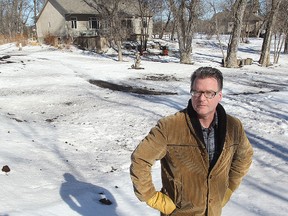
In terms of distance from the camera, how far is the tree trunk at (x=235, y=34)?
2226 cm

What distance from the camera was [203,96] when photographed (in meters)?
2.19

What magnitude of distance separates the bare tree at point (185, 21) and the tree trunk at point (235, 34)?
2.90 m

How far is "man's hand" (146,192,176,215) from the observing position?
2320 millimetres

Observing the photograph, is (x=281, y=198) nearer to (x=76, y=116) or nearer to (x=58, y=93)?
(x=76, y=116)

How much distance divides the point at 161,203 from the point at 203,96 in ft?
2.67

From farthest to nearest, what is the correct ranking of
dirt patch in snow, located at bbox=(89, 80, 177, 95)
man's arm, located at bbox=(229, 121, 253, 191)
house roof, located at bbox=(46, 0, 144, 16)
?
house roof, located at bbox=(46, 0, 144, 16) < dirt patch in snow, located at bbox=(89, 80, 177, 95) < man's arm, located at bbox=(229, 121, 253, 191)

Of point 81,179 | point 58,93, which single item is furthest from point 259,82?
point 81,179

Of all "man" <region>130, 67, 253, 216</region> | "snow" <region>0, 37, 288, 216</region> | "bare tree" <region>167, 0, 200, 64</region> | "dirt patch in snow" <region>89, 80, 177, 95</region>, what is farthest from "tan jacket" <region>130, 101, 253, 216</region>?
"bare tree" <region>167, 0, 200, 64</region>

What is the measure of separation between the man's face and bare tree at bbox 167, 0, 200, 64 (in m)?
22.3

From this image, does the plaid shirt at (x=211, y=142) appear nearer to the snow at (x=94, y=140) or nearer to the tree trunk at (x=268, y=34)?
the snow at (x=94, y=140)

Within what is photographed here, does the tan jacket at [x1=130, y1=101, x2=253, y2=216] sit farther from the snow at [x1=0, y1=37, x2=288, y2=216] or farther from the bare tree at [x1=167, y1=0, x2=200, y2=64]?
the bare tree at [x1=167, y1=0, x2=200, y2=64]

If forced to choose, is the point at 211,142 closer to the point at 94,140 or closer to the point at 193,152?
the point at 193,152

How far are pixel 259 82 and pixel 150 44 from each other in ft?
83.1

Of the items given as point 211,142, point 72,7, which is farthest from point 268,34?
point 72,7
